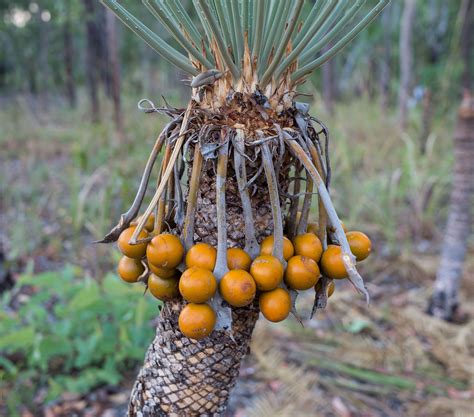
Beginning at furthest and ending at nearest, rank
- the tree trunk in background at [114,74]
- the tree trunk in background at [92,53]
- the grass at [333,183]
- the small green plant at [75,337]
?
the tree trunk in background at [92,53] → the tree trunk in background at [114,74] → the grass at [333,183] → the small green plant at [75,337]

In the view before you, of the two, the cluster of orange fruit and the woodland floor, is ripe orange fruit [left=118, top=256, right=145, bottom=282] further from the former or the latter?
the woodland floor

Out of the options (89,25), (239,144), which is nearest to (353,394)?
(239,144)

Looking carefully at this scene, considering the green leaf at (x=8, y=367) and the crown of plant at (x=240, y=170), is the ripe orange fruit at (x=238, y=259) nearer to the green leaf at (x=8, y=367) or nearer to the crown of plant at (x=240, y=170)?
the crown of plant at (x=240, y=170)

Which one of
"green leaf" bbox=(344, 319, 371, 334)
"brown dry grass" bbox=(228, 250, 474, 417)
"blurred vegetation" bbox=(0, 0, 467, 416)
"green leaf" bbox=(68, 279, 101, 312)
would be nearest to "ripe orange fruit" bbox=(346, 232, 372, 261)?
"blurred vegetation" bbox=(0, 0, 467, 416)

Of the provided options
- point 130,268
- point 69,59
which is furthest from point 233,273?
point 69,59

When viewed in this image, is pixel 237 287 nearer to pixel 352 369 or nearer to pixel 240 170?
pixel 240 170

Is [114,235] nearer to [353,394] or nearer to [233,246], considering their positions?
[233,246]

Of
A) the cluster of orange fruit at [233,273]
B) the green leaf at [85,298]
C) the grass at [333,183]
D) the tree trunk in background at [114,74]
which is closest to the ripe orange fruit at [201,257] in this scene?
the cluster of orange fruit at [233,273]
